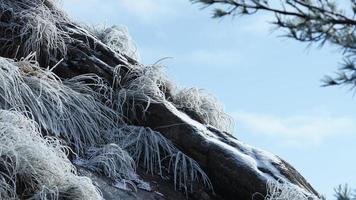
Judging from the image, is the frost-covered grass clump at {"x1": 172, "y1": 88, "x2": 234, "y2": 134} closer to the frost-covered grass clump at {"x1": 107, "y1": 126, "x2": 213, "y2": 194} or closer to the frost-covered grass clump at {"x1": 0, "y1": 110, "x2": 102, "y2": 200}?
the frost-covered grass clump at {"x1": 107, "y1": 126, "x2": 213, "y2": 194}

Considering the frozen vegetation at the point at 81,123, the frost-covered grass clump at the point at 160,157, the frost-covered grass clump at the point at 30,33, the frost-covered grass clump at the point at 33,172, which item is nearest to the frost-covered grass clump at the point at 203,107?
the frozen vegetation at the point at 81,123

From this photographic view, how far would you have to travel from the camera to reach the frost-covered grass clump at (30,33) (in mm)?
7337

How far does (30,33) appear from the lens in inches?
292

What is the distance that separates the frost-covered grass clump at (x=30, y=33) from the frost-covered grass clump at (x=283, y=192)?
2133mm

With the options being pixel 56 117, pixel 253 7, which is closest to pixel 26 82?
pixel 56 117

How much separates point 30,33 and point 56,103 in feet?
3.45

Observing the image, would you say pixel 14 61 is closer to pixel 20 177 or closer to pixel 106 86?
pixel 106 86

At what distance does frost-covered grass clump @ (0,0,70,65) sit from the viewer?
24.1 feet

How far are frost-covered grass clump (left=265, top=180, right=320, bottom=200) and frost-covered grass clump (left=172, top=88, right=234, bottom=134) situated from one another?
121cm

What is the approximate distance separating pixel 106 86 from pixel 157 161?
86 cm

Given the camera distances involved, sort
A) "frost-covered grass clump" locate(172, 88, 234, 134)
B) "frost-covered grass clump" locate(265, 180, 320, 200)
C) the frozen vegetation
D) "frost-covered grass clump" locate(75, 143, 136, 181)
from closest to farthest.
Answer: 1. the frozen vegetation
2. "frost-covered grass clump" locate(75, 143, 136, 181)
3. "frost-covered grass clump" locate(265, 180, 320, 200)
4. "frost-covered grass clump" locate(172, 88, 234, 134)

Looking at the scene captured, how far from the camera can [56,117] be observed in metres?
6.51

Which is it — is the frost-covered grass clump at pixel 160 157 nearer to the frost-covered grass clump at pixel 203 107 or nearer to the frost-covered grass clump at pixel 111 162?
the frost-covered grass clump at pixel 111 162

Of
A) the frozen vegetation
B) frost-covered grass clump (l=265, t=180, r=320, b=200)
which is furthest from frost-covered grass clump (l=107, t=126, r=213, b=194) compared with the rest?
frost-covered grass clump (l=265, t=180, r=320, b=200)
